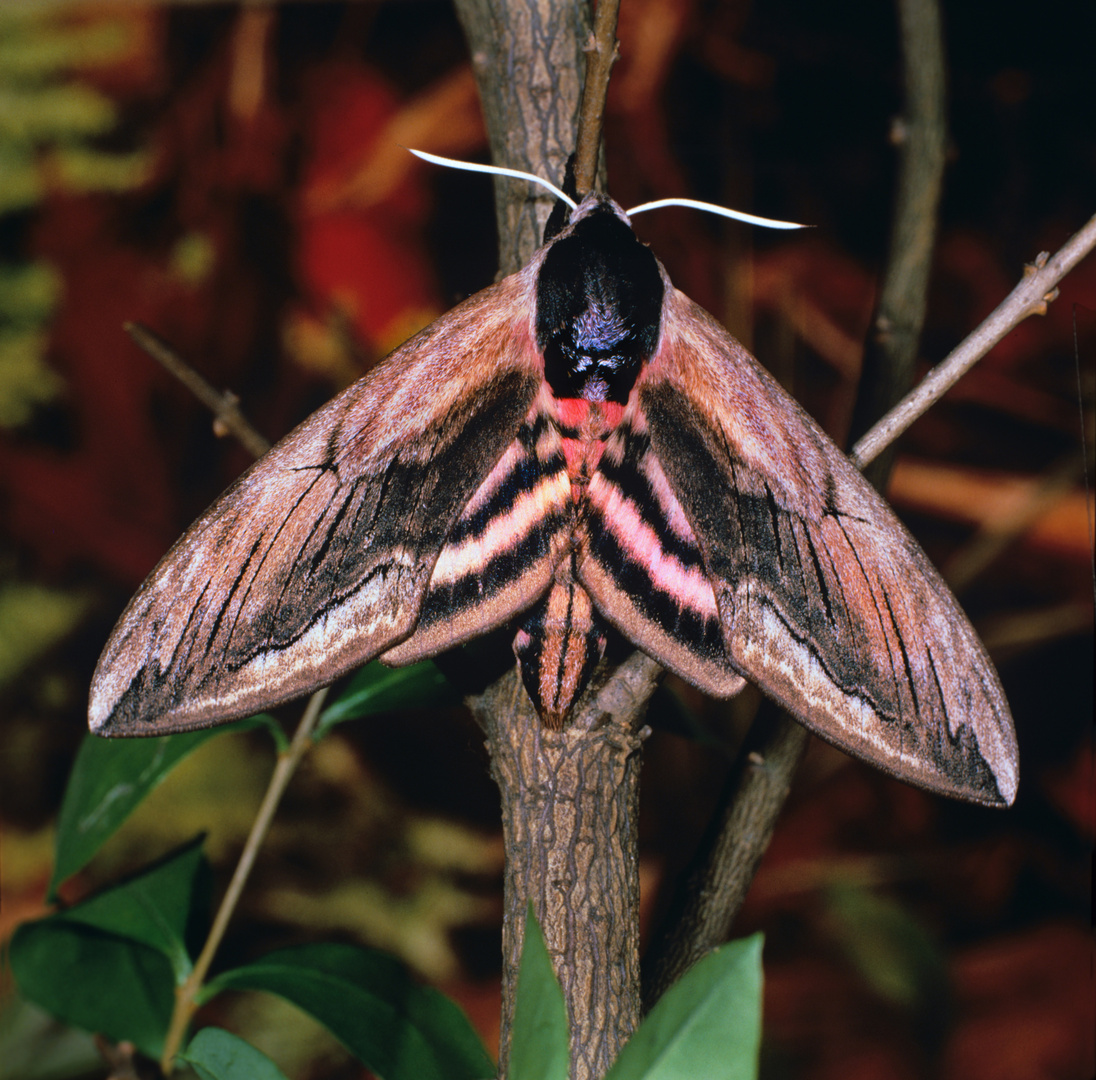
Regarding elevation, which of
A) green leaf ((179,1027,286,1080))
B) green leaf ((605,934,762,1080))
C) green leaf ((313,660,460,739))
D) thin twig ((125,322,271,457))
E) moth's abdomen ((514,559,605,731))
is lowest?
green leaf ((179,1027,286,1080))

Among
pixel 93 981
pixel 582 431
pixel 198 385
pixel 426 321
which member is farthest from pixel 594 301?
pixel 426 321

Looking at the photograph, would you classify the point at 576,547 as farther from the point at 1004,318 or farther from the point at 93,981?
the point at 93,981

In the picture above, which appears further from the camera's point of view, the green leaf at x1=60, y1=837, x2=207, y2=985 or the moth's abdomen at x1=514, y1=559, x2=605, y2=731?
the green leaf at x1=60, y1=837, x2=207, y2=985

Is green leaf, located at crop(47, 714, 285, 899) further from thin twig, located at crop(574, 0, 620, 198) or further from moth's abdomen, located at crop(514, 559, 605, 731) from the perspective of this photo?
thin twig, located at crop(574, 0, 620, 198)

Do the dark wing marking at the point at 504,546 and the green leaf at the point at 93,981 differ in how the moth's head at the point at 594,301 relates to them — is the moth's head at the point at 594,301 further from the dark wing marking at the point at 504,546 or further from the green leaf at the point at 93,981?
the green leaf at the point at 93,981

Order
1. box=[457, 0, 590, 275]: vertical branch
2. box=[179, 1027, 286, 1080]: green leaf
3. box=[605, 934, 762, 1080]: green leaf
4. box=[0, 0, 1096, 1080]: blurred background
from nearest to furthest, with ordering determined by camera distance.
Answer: box=[605, 934, 762, 1080]: green leaf, box=[179, 1027, 286, 1080]: green leaf, box=[457, 0, 590, 275]: vertical branch, box=[0, 0, 1096, 1080]: blurred background

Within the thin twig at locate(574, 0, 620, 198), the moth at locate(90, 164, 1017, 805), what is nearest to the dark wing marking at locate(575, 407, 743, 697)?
the moth at locate(90, 164, 1017, 805)

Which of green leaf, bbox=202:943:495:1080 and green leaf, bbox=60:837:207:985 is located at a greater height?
green leaf, bbox=60:837:207:985
